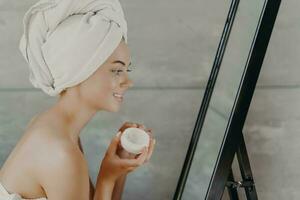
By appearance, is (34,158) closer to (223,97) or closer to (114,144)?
(114,144)

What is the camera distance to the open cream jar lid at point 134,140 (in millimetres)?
1165

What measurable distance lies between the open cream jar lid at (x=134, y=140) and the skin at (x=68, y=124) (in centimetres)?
2

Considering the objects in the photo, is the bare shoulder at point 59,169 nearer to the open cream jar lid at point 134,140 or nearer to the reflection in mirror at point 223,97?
the open cream jar lid at point 134,140

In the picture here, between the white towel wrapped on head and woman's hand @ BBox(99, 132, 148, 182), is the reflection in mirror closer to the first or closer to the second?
woman's hand @ BBox(99, 132, 148, 182)

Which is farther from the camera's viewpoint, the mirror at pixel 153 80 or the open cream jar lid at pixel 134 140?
the mirror at pixel 153 80

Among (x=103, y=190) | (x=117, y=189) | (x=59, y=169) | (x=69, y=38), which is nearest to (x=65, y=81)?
(x=69, y=38)

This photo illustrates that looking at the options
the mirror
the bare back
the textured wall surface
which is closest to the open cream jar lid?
the bare back

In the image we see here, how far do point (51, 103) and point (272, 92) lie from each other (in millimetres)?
883

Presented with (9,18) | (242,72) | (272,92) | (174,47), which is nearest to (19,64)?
(9,18)

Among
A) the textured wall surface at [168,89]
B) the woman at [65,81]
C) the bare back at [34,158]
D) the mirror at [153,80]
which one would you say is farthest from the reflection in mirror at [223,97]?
the bare back at [34,158]

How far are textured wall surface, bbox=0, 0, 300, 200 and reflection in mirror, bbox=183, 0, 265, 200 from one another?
0.70ft

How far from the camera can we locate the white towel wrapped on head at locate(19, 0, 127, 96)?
3.40 feet

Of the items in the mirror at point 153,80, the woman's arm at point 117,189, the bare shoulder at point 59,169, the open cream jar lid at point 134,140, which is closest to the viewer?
the bare shoulder at point 59,169

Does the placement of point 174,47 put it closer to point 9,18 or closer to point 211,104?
point 211,104
